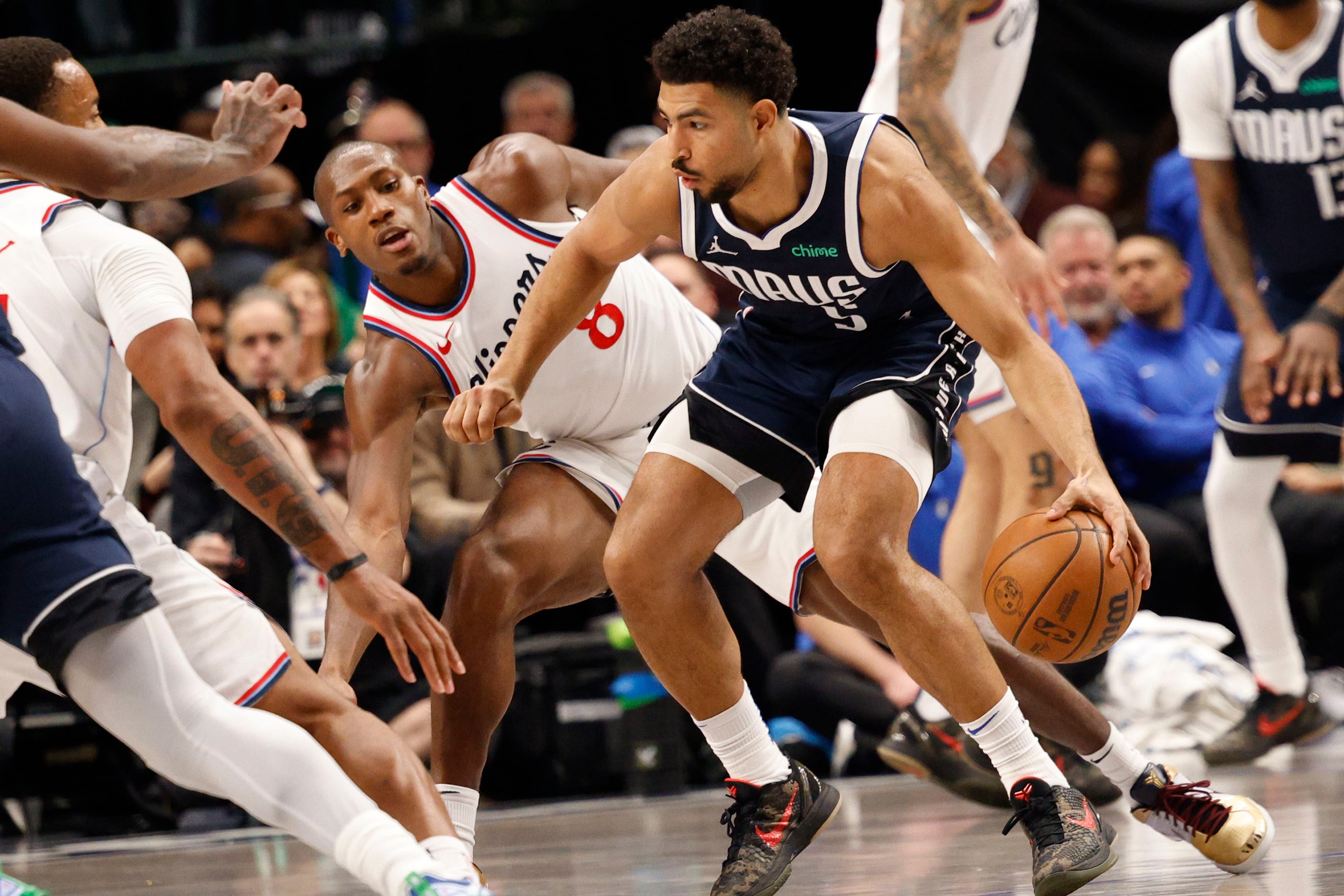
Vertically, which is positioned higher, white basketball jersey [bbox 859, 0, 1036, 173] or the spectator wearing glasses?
white basketball jersey [bbox 859, 0, 1036, 173]

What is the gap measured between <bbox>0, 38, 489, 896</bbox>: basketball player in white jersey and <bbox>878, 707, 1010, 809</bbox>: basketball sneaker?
2382mm

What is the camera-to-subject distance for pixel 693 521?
3.76 m

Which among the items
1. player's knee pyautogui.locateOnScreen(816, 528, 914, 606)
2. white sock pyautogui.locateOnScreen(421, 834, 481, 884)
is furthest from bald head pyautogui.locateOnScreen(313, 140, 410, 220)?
white sock pyautogui.locateOnScreen(421, 834, 481, 884)

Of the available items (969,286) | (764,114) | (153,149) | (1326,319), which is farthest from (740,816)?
(1326,319)

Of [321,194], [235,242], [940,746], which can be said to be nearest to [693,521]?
[321,194]

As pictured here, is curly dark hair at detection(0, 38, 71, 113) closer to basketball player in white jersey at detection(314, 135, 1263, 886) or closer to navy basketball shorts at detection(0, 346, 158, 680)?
basketball player in white jersey at detection(314, 135, 1263, 886)

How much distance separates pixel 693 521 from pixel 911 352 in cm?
62

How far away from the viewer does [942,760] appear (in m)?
5.15

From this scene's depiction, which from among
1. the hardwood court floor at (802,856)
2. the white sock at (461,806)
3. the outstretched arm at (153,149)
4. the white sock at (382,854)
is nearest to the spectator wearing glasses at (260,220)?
the hardwood court floor at (802,856)

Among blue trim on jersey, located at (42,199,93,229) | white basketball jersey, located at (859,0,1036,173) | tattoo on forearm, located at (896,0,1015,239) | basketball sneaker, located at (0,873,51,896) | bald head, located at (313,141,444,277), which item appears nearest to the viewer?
basketball sneaker, located at (0,873,51,896)

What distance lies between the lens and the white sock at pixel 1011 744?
3.52 meters

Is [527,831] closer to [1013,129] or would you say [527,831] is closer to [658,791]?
[658,791]

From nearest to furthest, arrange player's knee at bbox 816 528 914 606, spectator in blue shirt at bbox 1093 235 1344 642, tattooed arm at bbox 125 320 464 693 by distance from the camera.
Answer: tattooed arm at bbox 125 320 464 693, player's knee at bbox 816 528 914 606, spectator in blue shirt at bbox 1093 235 1344 642

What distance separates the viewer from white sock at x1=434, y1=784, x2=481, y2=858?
403 centimetres
